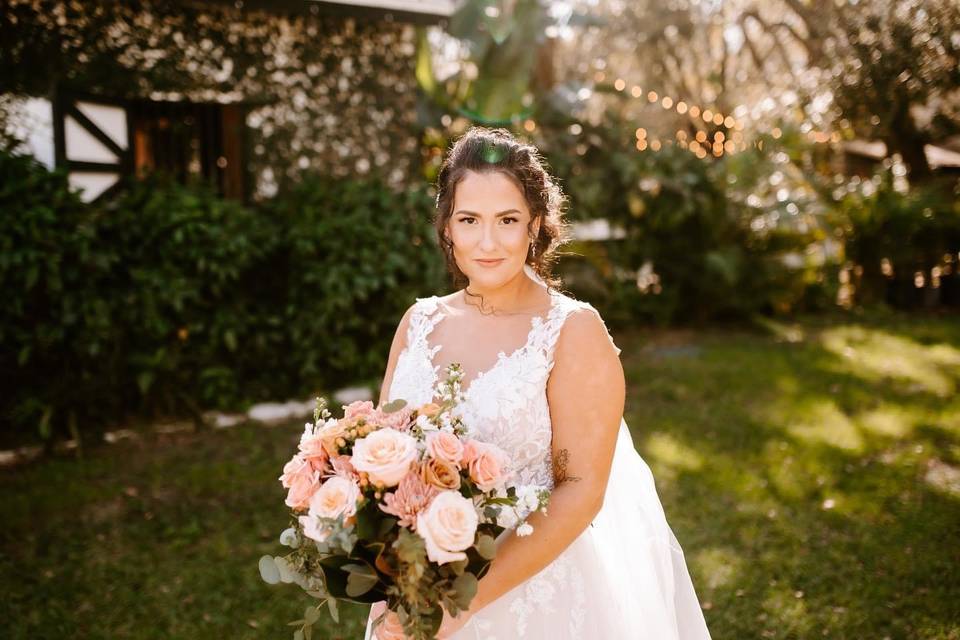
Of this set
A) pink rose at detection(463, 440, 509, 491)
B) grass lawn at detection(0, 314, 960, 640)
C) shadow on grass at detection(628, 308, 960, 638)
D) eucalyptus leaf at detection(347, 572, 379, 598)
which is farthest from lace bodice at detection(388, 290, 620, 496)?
shadow on grass at detection(628, 308, 960, 638)

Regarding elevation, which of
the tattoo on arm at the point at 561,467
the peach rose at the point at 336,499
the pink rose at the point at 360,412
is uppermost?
the pink rose at the point at 360,412

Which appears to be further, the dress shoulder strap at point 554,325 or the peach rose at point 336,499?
the dress shoulder strap at point 554,325

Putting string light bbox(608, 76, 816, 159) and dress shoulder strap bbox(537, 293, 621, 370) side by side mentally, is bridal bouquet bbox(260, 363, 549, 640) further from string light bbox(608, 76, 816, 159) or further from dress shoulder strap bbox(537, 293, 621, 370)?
string light bbox(608, 76, 816, 159)

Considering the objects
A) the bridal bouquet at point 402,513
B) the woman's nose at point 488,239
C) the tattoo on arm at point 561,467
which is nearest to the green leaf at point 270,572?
the bridal bouquet at point 402,513

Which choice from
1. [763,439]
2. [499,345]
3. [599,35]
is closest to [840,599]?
[763,439]

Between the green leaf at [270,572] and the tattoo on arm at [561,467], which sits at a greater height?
the tattoo on arm at [561,467]

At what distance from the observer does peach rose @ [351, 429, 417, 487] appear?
5.33ft

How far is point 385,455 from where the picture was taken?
164cm

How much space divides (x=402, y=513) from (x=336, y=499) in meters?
0.15

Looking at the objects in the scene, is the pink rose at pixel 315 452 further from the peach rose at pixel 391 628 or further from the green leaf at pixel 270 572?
the peach rose at pixel 391 628

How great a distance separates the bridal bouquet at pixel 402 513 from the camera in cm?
161

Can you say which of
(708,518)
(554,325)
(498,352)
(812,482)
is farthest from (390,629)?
A: (812,482)

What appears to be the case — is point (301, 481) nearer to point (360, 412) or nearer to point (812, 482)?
point (360, 412)

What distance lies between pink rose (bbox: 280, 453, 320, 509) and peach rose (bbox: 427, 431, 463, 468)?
298mm
